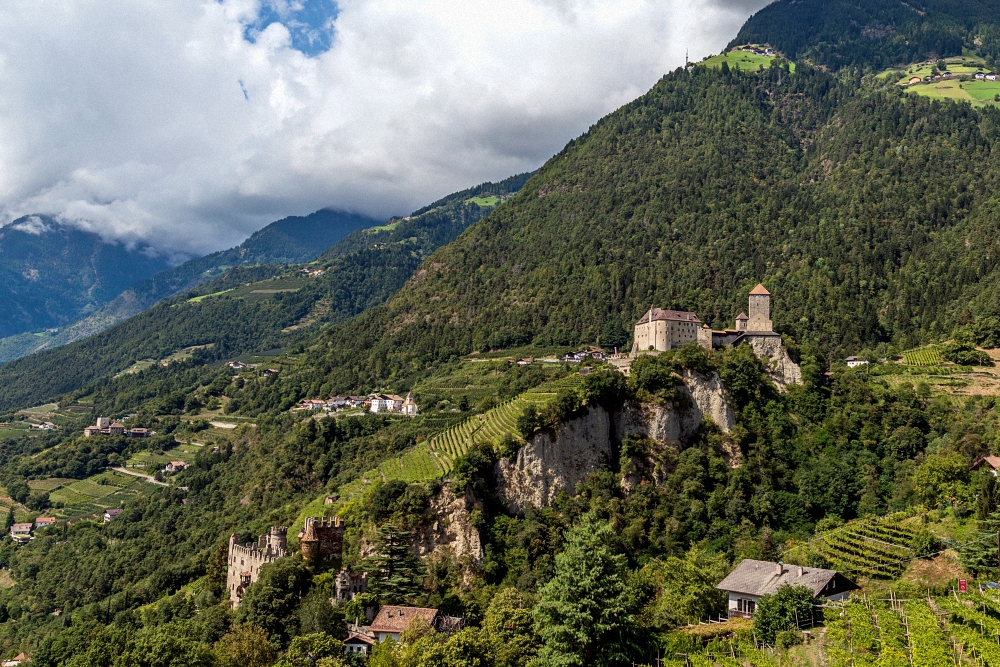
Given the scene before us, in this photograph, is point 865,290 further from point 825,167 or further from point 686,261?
point 825,167

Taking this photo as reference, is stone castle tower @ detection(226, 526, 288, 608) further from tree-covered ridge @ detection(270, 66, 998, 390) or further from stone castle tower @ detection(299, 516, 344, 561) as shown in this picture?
tree-covered ridge @ detection(270, 66, 998, 390)

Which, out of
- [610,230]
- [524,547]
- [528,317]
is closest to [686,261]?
[610,230]

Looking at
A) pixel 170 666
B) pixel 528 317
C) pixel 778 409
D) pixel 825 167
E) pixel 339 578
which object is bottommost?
pixel 170 666

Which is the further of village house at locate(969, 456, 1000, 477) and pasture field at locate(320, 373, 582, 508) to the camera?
pasture field at locate(320, 373, 582, 508)

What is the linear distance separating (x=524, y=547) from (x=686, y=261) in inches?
3598

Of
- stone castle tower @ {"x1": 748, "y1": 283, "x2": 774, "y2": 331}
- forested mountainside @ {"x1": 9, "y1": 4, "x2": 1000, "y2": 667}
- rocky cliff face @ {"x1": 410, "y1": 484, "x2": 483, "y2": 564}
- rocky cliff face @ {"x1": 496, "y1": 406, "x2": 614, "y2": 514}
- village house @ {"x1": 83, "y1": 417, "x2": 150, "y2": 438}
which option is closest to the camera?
forested mountainside @ {"x1": 9, "y1": 4, "x2": 1000, "y2": 667}

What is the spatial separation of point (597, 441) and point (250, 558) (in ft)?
99.2

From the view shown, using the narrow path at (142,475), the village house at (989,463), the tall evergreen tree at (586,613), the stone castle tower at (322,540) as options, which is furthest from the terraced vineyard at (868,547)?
the narrow path at (142,475)

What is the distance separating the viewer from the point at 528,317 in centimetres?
13862

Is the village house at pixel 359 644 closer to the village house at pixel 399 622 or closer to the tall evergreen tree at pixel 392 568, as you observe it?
the village house at pixel 399 622

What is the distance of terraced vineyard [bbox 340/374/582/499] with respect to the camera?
66181 millimetres

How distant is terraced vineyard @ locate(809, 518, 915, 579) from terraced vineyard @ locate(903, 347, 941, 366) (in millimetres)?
40026

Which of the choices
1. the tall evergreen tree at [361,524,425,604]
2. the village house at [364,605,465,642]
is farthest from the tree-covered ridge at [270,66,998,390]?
the village house at [364,605,465,642]

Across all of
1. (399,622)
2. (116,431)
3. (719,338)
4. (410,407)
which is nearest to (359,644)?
(399,622)
